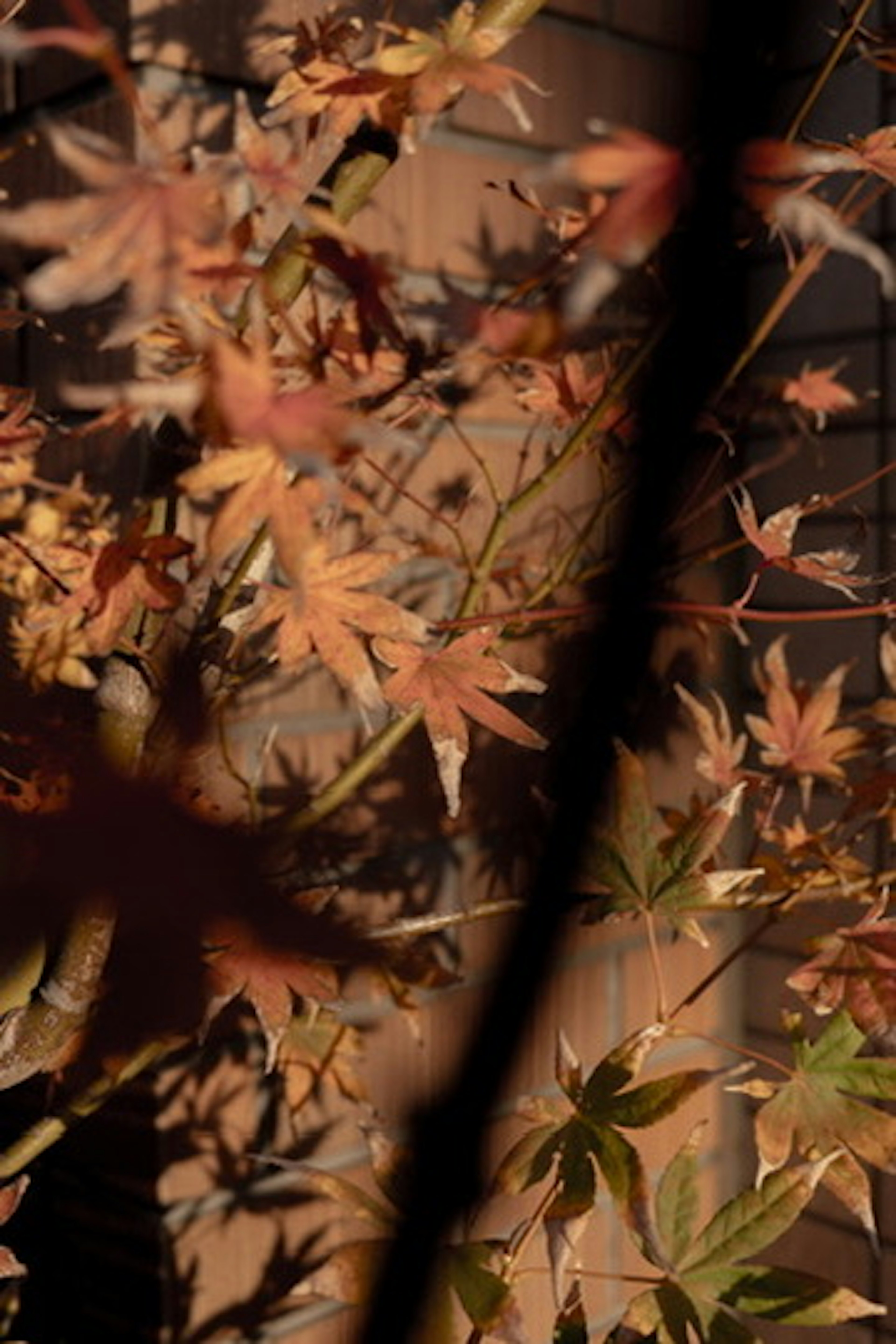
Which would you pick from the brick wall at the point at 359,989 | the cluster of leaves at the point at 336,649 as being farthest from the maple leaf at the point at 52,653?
the brick wall at the point at 359,989

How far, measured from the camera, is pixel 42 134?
1.27 meters

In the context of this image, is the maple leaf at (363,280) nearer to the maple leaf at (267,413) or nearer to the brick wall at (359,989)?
the maple leaf at (267,413)

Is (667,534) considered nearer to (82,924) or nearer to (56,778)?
(56,778)

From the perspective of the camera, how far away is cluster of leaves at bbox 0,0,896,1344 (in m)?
0.60

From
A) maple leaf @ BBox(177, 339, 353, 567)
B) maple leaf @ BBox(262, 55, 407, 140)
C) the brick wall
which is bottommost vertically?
the brick wall

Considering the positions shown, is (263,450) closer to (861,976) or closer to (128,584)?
(128,584)

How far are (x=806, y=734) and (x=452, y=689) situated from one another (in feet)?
1.52

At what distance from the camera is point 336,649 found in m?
0.85

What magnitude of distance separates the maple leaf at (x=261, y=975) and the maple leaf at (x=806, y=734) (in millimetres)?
457

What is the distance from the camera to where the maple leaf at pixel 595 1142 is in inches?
34.1

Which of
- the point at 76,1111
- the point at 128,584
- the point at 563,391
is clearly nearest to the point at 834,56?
the point at 563,391

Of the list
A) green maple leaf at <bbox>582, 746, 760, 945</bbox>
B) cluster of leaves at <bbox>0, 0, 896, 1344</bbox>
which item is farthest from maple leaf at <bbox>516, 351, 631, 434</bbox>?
green maple leaf at <bbox>582, 746, 760, 945</bbox>

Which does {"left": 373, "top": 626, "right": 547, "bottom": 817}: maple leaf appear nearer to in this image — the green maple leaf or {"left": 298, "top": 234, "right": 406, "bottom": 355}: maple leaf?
the green maple leaf

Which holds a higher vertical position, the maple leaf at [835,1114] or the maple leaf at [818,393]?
the maple leaf at [818,393]
